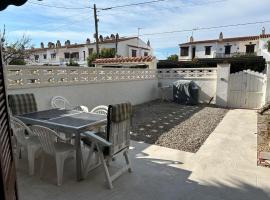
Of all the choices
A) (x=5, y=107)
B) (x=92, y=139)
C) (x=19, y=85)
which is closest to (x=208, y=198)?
(x=92, y=139)

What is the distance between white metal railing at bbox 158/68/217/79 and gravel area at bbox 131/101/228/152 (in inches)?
73.1

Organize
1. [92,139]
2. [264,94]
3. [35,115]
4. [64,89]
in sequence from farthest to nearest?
[264,94] → [64,89] → [35,115] → [92,139]

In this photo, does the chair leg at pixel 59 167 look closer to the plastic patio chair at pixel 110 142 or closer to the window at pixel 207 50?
the plastic patio chair at pixel 110 142

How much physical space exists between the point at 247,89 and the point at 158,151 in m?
6.96

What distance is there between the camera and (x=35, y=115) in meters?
4.35

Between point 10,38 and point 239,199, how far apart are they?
12.5 metres

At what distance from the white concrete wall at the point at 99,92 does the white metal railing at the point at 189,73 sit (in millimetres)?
657

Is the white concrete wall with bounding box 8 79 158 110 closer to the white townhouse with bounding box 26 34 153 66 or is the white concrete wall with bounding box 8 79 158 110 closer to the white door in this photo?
the white door

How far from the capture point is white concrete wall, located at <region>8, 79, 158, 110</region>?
6.04 meters

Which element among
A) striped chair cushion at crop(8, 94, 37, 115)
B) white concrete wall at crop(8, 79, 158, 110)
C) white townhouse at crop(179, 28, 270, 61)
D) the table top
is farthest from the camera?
white townhouse at crop(179, 28, 270, 61)

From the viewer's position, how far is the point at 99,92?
27.1 ft

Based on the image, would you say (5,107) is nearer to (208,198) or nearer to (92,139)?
(92,139)

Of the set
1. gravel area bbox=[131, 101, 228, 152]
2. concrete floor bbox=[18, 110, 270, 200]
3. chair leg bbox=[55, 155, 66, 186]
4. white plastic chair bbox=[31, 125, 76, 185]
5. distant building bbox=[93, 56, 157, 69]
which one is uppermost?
distant building bbox=[93, 56, 157, 69]

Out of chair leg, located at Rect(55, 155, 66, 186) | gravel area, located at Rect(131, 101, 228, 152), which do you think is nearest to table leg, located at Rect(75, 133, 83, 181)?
chair leg, located at Rect(55, 155, 66, 186)
